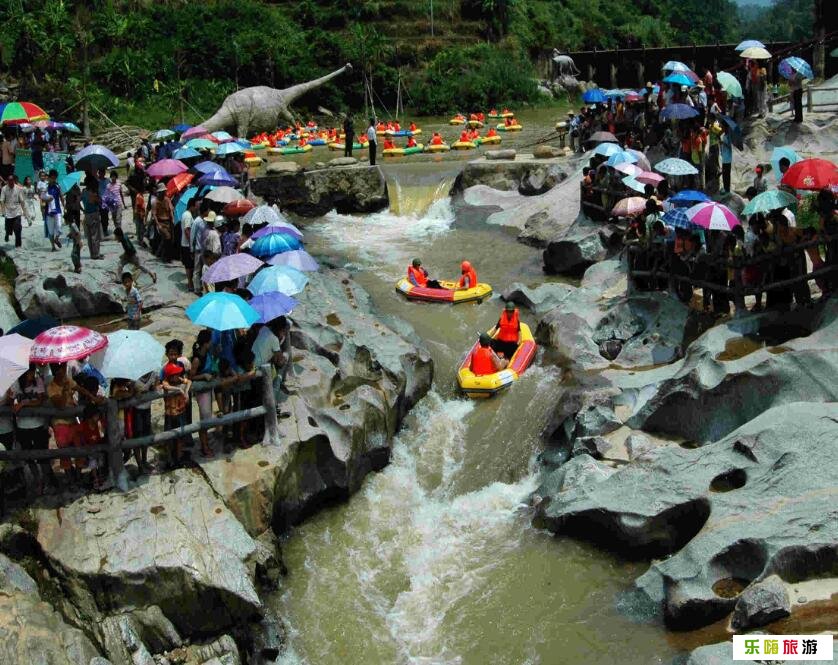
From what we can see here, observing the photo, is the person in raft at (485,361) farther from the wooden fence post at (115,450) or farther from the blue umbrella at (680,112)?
the blue umbrella at (680,112)

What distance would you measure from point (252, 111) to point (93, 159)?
817 inches

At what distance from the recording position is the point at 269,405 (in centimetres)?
1061

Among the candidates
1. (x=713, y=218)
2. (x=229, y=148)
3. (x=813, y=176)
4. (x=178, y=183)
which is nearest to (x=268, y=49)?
(x=229, y=148)

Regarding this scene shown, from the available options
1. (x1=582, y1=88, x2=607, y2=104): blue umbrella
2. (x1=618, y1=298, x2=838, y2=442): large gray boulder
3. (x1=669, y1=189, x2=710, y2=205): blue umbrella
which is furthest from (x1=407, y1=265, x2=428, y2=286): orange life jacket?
(x1=582, y1=88, x2=607, y2=104): blue umbrella

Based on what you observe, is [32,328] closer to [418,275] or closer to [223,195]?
[223,195]

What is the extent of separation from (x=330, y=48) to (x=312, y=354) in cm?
3585

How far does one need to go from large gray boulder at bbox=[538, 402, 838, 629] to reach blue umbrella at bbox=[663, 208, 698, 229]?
12.8 feet

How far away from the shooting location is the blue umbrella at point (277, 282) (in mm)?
11719

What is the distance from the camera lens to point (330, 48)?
1816 inches

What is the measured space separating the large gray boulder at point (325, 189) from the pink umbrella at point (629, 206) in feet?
32.1

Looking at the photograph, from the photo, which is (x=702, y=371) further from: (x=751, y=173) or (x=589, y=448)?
(x=751, y=173)

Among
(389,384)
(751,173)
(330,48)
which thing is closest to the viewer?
(389,384)

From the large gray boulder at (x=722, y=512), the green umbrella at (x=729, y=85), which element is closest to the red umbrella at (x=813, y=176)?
the large gray boulder at (x=722, y=512)

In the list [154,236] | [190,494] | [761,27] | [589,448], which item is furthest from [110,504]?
[761,27]
